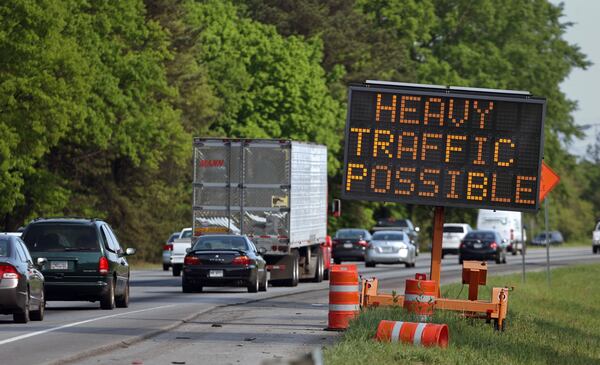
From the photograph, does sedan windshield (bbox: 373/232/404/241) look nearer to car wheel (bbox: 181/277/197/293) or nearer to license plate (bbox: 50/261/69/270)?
car wheel (bbox: 181/277/197/293)

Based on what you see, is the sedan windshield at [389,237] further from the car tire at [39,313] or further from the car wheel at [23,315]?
the car wheel at [23,315]

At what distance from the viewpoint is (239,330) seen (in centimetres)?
2411

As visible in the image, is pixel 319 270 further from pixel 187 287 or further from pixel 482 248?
pixel 482 248

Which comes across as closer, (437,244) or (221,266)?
(437,244)

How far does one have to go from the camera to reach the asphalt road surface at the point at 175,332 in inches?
746

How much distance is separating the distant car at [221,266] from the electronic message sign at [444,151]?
42.0 feet

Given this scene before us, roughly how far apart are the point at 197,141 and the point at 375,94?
1711 centimetres

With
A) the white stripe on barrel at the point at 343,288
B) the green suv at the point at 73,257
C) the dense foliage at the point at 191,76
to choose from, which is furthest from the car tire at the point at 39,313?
the dense foliage at the point at 191,76

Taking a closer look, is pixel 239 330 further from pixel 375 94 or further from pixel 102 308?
pixel 102 308

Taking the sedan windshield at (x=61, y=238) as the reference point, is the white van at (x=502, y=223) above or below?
above

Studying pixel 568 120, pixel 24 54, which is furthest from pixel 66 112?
pixel 568 120

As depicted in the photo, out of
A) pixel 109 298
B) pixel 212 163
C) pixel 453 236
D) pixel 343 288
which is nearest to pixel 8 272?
pixel 343 288

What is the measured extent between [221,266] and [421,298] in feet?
47.0

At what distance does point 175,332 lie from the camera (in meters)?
23.4
